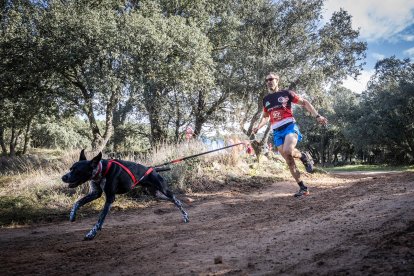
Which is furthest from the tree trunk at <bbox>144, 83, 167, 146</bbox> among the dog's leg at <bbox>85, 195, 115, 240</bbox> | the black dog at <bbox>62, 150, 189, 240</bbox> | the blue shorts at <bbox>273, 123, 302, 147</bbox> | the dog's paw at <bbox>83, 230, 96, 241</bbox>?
the dog's paw at <bbox>83, 230, 96, 241</bbox>

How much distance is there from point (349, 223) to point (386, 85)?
38626 millimetres

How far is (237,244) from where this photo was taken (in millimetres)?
3357

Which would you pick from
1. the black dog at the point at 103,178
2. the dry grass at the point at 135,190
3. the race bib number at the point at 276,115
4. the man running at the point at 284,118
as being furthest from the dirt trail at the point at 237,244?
the race bib number at the point at 276,115

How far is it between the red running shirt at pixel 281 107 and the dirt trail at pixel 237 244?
1.76 meters

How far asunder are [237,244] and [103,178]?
2393 millimetres

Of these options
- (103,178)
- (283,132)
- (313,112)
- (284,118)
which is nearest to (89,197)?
(103,178)

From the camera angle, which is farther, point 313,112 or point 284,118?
point 284,118

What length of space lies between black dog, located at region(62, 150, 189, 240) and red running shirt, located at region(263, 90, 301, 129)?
2913 millimetres

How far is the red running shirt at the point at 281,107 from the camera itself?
639 centimetres

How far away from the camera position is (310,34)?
1667cm

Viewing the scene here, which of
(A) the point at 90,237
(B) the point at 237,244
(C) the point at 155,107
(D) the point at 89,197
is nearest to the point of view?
(B) the point at 237,244

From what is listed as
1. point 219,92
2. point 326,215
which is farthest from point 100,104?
point 326,215

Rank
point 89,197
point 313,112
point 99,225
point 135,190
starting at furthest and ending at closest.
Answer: point 135,190 → point 313,112 → point 89,197 → point 99,225

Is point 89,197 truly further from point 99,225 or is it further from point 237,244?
point 237,244
